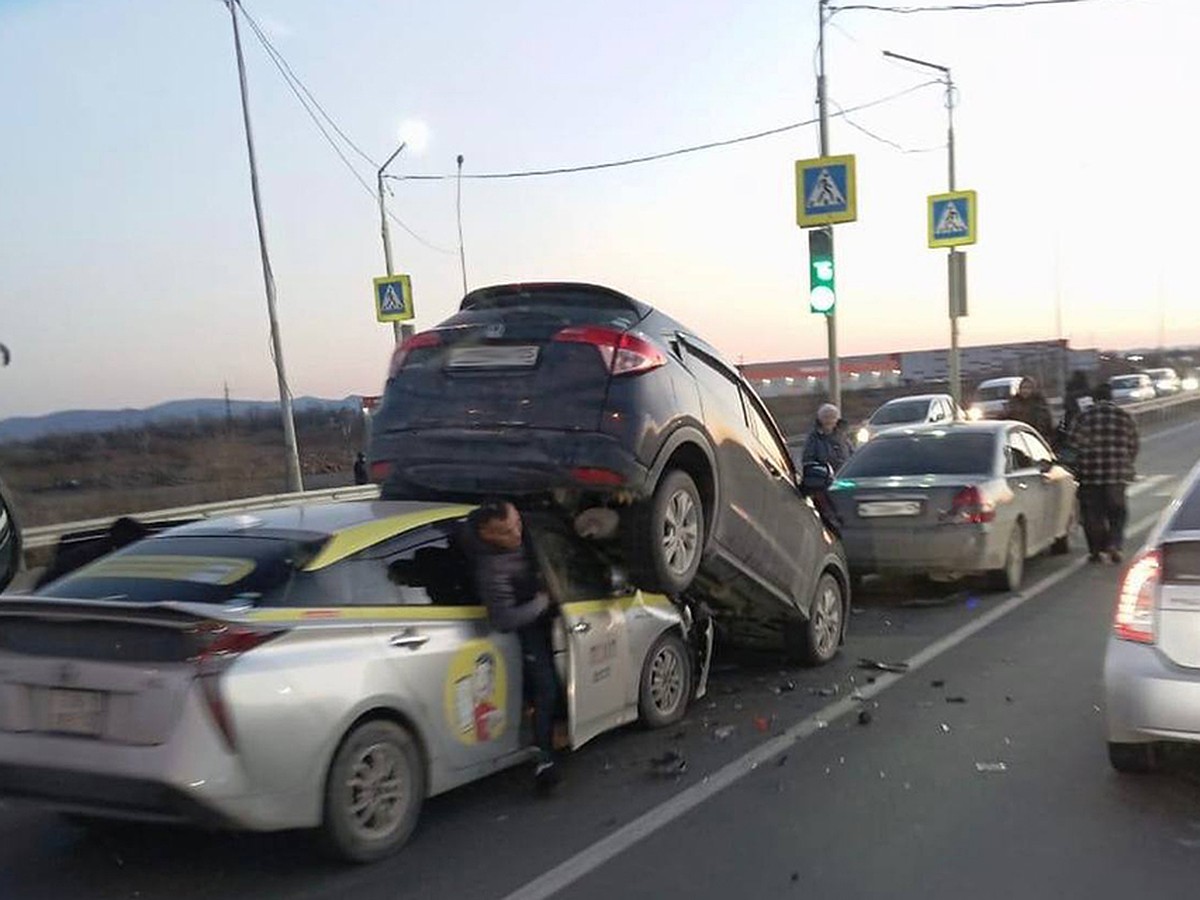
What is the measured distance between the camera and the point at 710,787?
5387 millimetres

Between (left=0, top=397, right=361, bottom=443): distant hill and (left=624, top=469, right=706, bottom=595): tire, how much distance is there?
992 inches

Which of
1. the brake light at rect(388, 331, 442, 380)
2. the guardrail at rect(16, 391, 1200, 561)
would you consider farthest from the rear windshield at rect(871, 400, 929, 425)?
the brake light at rect(388, 331, 442, 380)

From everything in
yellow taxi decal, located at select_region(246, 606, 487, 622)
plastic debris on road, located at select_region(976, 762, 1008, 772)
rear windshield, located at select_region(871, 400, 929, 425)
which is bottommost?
plastic debris on road, located at select_region(976, 762, 1008, 772)

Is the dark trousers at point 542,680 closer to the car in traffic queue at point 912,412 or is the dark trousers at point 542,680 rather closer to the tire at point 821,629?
the tire at point 821,629

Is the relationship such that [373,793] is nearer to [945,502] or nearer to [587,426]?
[587,426]

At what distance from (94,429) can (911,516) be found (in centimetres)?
4666

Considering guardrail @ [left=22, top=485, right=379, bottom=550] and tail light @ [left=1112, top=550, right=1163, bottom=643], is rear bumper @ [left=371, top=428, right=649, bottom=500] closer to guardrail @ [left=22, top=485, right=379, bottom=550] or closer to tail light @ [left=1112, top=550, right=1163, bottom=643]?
tail light @ [left=1112, top=550, right=1163, bottom=643]

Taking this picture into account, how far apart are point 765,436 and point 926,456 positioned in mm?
3796

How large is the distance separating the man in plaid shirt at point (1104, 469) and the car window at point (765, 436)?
203 inches

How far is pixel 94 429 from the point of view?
50.0 m

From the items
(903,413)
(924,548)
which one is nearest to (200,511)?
(924,548)

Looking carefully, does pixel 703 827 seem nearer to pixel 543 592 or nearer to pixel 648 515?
pixel 543 592

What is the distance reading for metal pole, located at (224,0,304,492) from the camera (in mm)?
23062

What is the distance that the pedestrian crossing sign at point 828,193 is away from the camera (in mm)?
15383
